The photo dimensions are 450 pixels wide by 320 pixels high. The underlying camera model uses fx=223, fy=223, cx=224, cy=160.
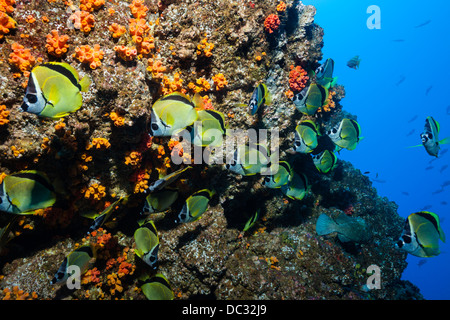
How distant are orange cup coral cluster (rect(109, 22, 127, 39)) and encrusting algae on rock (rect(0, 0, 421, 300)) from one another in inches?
0.6

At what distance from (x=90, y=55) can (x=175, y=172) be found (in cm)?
212

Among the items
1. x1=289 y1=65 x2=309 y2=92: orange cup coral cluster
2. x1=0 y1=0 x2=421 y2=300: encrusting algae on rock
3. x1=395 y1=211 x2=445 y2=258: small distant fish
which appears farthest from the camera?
x1=289 y1=65 x2=309 y2=92: orange cup coral cluster

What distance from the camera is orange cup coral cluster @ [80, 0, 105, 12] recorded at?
3504mm

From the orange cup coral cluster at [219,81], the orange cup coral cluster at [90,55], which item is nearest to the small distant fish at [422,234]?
the orange cup coral cluster at [219,81]

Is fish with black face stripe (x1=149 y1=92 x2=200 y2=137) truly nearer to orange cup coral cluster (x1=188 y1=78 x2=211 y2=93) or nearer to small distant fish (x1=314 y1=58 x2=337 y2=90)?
orange cup coral cluster (x1=188 y1=78 x2=211 y2=93)

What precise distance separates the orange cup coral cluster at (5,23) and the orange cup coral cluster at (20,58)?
231 mm

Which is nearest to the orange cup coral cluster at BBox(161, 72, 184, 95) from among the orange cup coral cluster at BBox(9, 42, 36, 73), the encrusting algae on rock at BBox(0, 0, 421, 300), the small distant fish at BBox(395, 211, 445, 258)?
the encrusting algae on rock at BBox(0, 0, 421, 300)

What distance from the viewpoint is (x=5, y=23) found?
10.0ft

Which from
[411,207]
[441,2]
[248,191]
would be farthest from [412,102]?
[248,191]

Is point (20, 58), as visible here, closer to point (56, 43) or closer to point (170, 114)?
point (56, 43)

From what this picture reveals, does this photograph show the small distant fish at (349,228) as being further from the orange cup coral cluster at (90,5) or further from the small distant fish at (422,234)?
the orange cup coral cluster at (90,5)

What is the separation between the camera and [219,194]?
511 cm

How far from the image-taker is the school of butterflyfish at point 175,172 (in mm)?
2054
